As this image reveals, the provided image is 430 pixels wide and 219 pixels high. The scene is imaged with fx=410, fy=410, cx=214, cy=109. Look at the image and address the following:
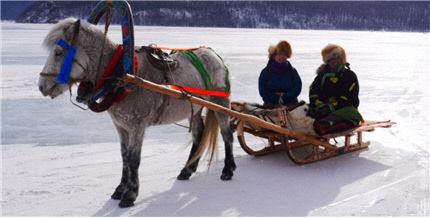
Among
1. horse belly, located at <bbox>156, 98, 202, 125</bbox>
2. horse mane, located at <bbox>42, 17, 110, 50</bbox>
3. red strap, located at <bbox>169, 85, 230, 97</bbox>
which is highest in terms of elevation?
horse mane, located at <bbox>42, 17, 110, 50</bbox>

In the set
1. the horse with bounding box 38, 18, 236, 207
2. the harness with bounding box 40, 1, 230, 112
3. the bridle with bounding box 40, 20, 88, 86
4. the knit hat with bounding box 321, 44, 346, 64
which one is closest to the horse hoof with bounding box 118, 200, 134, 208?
the horse with bounding box 38, 18, 236, 207

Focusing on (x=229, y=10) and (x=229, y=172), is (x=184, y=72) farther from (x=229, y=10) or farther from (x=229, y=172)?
(x=229, y=10)

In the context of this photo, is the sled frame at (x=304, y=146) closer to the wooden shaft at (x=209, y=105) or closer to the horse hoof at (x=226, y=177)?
the wooden shaft at (x=209, y=105)

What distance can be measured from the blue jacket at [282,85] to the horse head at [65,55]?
2581 millimetres

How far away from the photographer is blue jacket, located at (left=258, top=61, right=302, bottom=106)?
5.19 m

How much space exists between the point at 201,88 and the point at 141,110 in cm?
86

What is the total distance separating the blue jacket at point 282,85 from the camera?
519cm

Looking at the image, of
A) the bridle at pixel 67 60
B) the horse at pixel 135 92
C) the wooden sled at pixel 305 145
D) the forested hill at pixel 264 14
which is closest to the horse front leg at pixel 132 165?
the horse at pixel 135 92

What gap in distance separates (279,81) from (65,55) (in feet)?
9.24

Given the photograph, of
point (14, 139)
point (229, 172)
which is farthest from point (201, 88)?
point (14, 139)

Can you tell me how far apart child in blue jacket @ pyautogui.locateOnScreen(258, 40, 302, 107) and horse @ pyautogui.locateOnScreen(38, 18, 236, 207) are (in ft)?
2.78

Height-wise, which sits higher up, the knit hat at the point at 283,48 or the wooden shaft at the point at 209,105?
the knit hat at the point at 283,48

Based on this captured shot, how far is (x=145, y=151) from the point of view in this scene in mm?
5543

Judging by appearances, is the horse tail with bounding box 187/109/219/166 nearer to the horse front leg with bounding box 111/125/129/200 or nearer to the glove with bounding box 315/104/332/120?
the horse front leg with bounding box 111/125/129/200
